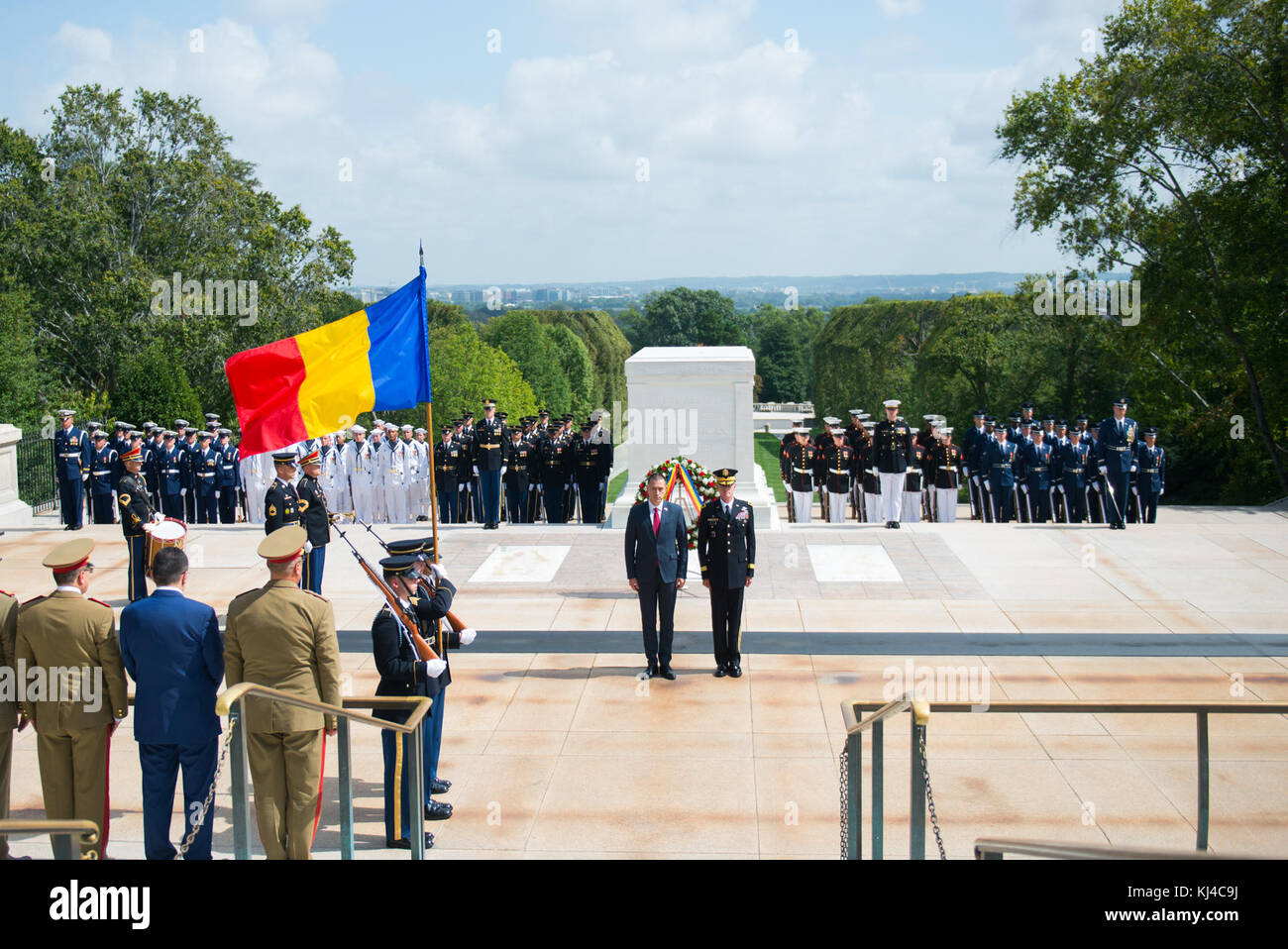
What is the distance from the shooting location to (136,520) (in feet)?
36.8

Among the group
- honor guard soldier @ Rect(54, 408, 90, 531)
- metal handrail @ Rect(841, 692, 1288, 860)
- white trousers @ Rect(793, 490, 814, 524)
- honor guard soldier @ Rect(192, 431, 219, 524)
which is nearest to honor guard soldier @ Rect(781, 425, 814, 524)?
white trousers @ Rect(793, 490, 814, 524)

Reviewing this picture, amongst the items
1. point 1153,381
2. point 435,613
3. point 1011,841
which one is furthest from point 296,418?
point 1153,381

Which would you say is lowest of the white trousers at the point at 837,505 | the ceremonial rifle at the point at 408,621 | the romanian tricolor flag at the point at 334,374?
the white trousers at the point at 837,505

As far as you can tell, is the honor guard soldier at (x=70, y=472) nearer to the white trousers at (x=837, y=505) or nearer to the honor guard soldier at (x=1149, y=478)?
the white trousers at (x=837, y=505)

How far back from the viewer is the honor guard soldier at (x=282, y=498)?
10.8 m

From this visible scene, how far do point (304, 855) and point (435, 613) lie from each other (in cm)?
147

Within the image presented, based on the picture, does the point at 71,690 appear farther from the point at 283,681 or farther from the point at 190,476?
the point at 190,476

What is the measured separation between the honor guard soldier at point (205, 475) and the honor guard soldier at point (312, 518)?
6512 millimetres

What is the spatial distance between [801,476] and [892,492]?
54.2 inches

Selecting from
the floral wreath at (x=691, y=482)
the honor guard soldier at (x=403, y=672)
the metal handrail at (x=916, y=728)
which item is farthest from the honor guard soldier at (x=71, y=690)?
the floral wreath at (x=691, y=482)

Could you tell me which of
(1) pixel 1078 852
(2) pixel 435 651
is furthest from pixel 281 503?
(1) pixel 1078 852

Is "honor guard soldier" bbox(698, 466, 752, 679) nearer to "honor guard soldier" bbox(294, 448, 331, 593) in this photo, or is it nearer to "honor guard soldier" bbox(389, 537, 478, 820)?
"honor guard soldier" bbox(389, 537, 478, 820)

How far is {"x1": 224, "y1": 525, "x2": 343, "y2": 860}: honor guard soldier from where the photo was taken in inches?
215

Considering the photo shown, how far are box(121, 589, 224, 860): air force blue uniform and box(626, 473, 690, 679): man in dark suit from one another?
13.1ft
